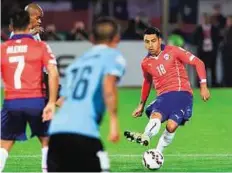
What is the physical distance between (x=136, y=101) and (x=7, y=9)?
25.3 feet

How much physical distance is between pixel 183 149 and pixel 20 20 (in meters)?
5.44

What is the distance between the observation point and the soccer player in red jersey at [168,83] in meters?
13.0

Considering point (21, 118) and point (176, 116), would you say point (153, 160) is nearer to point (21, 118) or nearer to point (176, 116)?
point (176, 116)

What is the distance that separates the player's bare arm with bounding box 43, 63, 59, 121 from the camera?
32.1 feet

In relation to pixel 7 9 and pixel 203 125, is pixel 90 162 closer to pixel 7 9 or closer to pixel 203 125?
pixel 203 125

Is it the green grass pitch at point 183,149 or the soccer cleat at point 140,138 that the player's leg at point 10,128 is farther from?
the soccer cleat at point 140,138

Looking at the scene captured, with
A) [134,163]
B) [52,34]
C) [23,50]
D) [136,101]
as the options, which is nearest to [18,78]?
[23,50]

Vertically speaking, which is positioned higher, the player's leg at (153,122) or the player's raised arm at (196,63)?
the player's raised arm at (196,63)

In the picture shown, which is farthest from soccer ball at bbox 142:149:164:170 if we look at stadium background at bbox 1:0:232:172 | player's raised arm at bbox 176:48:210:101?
stadium background at bbox 1:0:232:172

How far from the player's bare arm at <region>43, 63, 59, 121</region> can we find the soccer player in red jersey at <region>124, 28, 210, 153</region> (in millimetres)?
3041

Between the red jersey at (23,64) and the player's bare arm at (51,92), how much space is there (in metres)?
0.13

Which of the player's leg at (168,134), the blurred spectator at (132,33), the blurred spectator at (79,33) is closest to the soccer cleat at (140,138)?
the player's leg at (168,134)

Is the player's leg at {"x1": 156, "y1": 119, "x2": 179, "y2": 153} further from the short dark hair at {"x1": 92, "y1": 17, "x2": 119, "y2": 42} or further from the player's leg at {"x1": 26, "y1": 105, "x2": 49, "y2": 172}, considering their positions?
the short dark hair at {"x1": 92, "y1": 17, "x2": 119, "y2": 42}

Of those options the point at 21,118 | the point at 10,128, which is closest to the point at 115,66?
the point at 21,118
